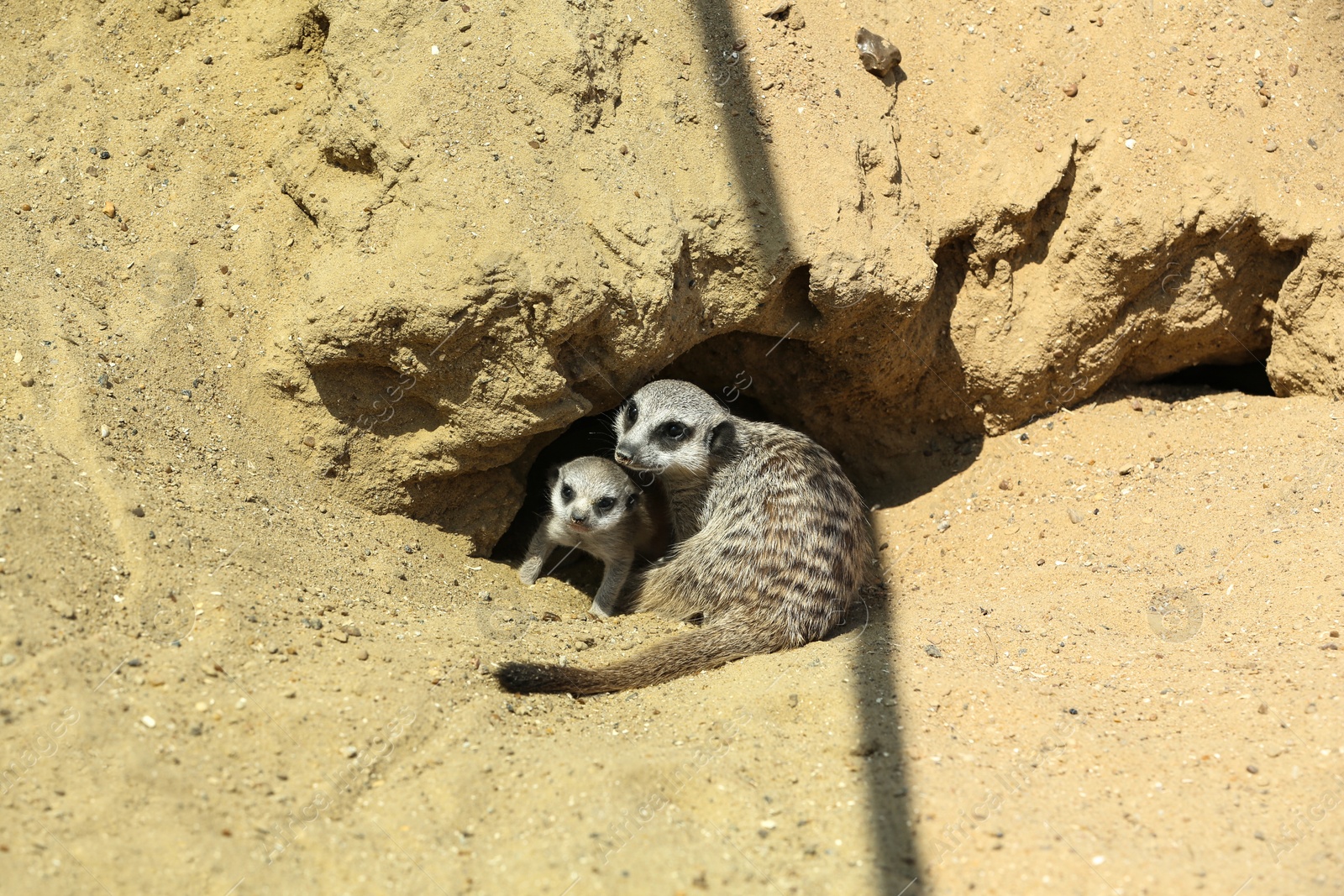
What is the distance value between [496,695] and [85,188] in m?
2.26

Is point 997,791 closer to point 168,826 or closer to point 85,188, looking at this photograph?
point 168,826

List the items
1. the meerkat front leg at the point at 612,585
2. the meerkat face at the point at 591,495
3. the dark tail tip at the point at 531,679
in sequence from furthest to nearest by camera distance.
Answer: the meerkat front leg at the point at 612,585
the meerkat face at the point at 591,495
the dark tail tip at the point at 531,679

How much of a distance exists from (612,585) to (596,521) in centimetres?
32

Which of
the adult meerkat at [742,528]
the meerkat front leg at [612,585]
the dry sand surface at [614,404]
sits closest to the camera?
the dry sand surface at [614,404]

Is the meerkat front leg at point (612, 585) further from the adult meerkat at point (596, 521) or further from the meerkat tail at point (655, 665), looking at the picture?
the meerkat tail at point (655, 665)

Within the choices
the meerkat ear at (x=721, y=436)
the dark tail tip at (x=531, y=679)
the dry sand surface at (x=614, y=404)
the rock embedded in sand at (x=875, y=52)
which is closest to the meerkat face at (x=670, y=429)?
the meerkat ear at (x=721, y=436)

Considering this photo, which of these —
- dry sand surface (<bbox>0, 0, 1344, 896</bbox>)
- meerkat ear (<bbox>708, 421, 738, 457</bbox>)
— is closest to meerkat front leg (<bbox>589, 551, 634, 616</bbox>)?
dry sand surface (<bbox>0, 0, 1344, 896</bbox>)

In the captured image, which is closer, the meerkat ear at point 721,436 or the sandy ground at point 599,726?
the sandy ground at point 599,726

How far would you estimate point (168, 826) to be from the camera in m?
2.13

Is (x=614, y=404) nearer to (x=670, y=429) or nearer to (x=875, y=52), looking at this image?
(x=670, y=429)

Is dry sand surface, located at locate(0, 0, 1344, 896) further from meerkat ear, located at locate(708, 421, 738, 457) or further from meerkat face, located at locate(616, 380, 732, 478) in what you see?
meerkat ear, located at locate(708, 421, 738, 457)

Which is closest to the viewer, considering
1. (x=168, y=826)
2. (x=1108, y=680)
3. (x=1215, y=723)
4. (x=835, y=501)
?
(x=168, y=826)

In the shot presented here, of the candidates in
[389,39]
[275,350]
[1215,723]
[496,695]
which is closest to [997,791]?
[1215,723]

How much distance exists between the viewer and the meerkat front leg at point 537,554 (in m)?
4.08
